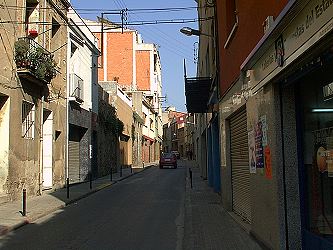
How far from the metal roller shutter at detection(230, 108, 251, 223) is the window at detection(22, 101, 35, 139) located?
8.48 meters

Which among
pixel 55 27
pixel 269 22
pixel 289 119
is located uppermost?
pixel 55 27

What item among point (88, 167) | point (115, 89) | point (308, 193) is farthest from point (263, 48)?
point (115, 89)

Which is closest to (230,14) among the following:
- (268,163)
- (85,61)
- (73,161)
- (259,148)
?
(259,148)

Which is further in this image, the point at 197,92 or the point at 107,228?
the point at 197,92

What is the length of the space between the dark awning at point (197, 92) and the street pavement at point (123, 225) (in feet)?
16.0

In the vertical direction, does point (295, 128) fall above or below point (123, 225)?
above

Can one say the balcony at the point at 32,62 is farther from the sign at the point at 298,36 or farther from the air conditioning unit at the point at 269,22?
the air conditioning unit at the point at 269,22

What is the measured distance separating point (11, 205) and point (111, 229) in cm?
552

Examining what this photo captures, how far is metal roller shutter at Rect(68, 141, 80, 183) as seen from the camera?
2367 cm

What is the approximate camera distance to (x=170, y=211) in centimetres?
1365

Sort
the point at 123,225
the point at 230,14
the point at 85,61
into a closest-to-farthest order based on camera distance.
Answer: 1. the point at 123,225
2. the point at 230,14
3. the point at 85,61

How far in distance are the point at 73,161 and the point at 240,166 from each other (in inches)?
587

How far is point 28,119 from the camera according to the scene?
57.1ft

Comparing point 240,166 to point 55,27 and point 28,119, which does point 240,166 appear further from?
point 55,27
